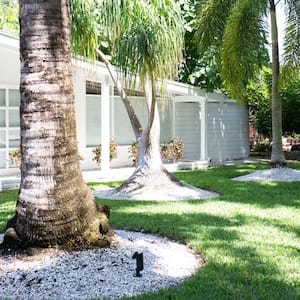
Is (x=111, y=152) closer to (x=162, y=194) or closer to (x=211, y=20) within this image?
(x=162, y=194)

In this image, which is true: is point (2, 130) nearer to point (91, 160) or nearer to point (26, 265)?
point (91, 160)

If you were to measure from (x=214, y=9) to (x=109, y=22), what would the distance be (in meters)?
5.77

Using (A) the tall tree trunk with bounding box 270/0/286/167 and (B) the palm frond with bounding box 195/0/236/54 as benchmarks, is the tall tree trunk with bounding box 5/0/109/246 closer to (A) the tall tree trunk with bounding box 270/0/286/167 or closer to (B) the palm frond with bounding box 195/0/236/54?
(A) the tall tree trunk with bounding box 270/0/286/167

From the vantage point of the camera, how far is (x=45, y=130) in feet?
15.3

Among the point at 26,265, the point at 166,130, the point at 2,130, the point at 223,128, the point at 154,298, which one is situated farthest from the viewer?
the point at 223,128

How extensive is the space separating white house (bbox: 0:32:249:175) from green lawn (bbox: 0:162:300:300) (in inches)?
101

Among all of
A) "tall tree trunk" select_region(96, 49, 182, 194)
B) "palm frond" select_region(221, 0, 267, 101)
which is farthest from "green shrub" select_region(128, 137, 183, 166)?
"tall tree trunk" select_region(96, 49, 182, 194)

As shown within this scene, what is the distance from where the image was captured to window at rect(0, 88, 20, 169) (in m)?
12.7

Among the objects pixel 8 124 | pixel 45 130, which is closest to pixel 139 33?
pixel 45 130

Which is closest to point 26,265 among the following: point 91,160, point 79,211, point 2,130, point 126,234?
point 79,211

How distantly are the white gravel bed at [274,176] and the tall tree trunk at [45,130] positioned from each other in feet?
27.8

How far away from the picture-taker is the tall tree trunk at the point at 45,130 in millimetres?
4676

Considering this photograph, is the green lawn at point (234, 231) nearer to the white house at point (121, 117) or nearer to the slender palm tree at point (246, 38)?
the white house at point (121, 117)

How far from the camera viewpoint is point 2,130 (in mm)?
12711
